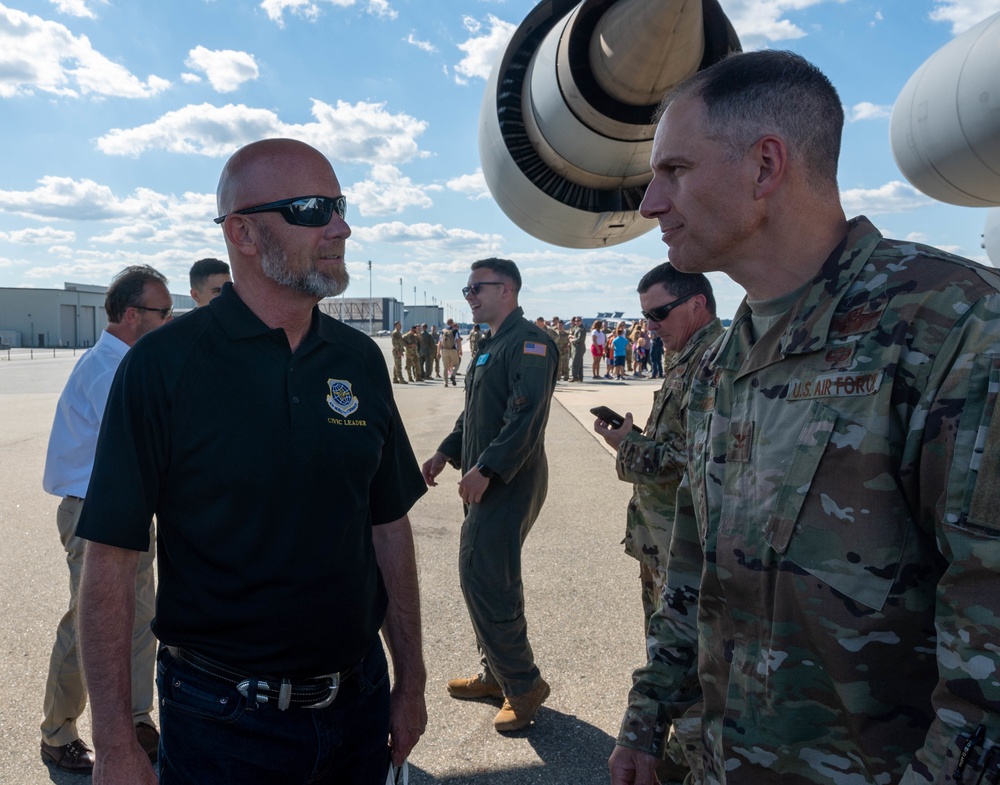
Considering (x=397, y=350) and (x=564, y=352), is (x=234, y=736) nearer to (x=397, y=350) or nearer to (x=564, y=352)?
(x=564, y=352)

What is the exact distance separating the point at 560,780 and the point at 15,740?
244 centimetres

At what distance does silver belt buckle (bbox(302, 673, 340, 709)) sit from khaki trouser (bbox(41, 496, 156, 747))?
60.4 inches

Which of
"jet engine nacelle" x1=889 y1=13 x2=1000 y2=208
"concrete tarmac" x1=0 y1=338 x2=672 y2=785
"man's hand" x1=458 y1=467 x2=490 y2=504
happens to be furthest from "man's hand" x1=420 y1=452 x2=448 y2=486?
"jet engine nacelle" x1=889 y1=13 x2=1000 y2=208

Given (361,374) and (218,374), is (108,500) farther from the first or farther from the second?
(361,374)

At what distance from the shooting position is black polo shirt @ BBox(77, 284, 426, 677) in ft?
5.82

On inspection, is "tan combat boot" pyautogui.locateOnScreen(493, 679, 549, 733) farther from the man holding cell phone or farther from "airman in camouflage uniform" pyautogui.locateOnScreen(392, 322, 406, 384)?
"airman in camouflage uniform" pyautogui.locateOnScreen(392, 322, 406, 384)

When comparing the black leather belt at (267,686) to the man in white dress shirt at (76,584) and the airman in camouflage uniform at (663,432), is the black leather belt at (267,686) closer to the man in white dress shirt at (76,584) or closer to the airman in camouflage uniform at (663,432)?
the man in white dress shirt at (76,584)

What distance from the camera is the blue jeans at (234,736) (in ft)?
5.82

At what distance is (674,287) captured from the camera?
11.2ft

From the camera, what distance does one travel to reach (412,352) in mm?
24125

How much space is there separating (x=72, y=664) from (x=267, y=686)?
1829mm

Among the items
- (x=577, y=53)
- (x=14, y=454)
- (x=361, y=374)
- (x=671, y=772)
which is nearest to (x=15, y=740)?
(x=361, y=374)

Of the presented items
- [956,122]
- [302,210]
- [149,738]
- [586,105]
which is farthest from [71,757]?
[956,122]

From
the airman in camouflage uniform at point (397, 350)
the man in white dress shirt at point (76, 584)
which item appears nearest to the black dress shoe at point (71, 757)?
the man in white dress shirt at point (76, 584)
